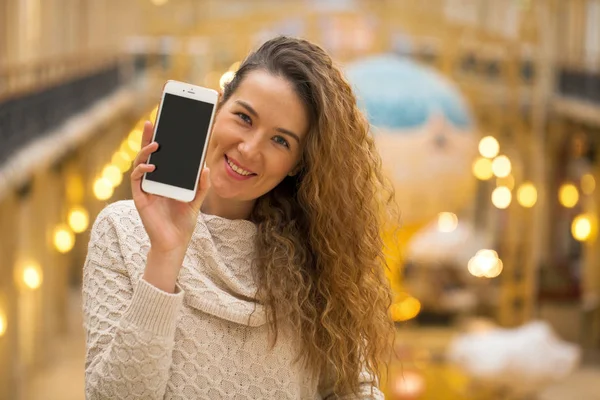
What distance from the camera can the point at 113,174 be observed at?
1842 centimetres

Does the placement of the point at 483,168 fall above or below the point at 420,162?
below

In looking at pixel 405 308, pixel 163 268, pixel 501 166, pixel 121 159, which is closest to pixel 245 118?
pixel 163 268

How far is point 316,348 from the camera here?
2971 millimetres

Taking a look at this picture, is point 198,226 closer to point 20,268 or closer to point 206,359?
point 206,359

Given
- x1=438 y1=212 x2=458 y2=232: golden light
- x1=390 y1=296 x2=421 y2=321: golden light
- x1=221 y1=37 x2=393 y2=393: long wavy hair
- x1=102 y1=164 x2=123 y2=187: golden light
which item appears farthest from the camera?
x1=438 y1=212 x2=458 y2=232: golden light

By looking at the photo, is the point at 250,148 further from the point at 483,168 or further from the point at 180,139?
the point at 483,168

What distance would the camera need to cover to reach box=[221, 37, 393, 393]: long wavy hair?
2984 mm

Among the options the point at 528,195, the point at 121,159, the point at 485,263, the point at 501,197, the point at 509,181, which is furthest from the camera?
the point at 509,181

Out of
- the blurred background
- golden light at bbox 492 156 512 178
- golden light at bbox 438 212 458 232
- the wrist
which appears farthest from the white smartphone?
golden light at bbox 438 212 458 232

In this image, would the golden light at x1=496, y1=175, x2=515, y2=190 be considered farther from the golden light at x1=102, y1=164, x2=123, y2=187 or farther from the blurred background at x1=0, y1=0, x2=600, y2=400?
the golden light at x1=102, y1=164, x2=123, y2=187

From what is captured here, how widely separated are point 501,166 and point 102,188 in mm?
5445

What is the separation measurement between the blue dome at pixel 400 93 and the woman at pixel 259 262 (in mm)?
9828

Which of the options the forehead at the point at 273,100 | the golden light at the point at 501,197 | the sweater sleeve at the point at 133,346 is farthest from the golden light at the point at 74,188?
the sweater sleeve at the point at 133,346

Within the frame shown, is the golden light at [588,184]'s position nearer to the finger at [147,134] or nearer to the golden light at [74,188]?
the golden light at [74,188]
